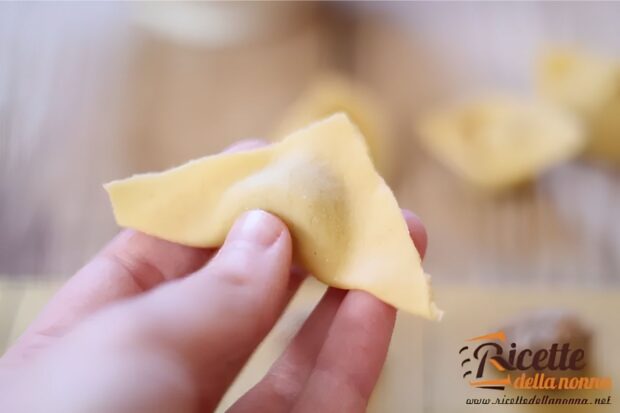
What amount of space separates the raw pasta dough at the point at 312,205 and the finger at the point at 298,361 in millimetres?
42

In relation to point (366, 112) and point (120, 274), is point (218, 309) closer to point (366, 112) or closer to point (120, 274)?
point (120, 274)

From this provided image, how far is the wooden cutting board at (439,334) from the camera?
1.72 feet

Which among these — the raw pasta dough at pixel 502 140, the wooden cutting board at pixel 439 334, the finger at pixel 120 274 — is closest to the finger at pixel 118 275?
the finger at pixel 120 274

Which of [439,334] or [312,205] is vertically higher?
[312,205]

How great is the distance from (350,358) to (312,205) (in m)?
0.09

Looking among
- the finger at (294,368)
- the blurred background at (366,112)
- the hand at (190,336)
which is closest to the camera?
the hand at (190,336)

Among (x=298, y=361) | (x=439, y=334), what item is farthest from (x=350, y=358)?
(x=439, y=334)

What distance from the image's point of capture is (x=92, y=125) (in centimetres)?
70

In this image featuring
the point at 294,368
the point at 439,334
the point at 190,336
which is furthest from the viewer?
the point at 439,334

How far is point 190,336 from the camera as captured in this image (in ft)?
1.09

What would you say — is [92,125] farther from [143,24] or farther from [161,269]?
[161,269]

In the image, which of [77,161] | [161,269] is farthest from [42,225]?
[161,269]

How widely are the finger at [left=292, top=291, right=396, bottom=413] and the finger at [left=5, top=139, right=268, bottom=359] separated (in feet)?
0.26

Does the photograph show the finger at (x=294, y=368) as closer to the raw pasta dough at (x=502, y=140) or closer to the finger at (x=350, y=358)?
the finger at (x=350, y=358)
